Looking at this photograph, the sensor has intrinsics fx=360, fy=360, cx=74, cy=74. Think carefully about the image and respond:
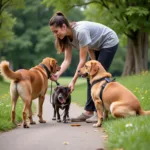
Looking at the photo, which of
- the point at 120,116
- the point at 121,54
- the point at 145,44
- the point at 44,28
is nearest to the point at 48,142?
the point at 120,116

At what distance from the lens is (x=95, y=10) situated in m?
28.2

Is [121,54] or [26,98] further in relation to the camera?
[121,54]

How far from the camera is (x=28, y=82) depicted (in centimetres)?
717

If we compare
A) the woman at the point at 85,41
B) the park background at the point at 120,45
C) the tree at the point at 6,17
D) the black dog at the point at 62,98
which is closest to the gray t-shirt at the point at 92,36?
the woman at the point at 85,41

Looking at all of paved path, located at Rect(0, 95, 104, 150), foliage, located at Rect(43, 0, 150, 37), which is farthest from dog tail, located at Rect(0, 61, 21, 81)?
foliage, located at Rect(43, 0, 150, 37)

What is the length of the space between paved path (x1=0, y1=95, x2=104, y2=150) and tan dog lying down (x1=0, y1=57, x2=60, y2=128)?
62 cm

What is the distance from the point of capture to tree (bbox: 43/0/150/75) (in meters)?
20.8

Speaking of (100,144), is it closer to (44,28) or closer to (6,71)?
(6,71)

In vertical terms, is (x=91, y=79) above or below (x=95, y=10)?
below

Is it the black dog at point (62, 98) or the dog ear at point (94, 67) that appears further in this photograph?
the black dog at point (62, 98)

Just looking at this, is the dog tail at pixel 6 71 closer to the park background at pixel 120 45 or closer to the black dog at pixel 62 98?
the park background at pixel 120 45

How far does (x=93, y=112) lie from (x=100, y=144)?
9.38 ft

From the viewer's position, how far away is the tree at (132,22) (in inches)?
817

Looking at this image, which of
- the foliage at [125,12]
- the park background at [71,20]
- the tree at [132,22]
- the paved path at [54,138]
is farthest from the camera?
the park background at [71,20]
